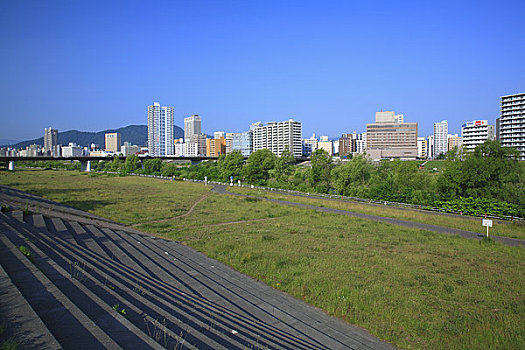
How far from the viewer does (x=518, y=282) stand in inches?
500

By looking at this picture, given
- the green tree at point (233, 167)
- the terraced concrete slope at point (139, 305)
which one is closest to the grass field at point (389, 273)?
the terraced concrete slope at point (139, 305)

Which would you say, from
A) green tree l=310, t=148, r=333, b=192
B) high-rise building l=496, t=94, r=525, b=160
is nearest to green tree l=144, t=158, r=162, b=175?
green tree l=310, t=148, r=333, b=192

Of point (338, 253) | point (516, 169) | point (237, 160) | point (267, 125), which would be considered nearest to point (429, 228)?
point (338, 253)

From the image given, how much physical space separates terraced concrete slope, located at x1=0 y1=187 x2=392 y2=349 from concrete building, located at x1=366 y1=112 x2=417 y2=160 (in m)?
140

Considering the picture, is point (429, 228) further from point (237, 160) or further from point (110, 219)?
point (237, 160)

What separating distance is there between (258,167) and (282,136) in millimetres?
91495

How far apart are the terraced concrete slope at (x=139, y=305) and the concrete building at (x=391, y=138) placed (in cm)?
13980

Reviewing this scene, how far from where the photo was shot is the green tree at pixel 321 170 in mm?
55656

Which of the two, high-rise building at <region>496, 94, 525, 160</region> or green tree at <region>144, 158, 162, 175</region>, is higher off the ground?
high-rise building at <region>496, 94, 525, 160</region>

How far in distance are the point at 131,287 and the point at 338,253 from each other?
11038 mm

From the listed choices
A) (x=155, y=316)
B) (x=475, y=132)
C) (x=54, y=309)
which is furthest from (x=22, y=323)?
(x=475, y=132)

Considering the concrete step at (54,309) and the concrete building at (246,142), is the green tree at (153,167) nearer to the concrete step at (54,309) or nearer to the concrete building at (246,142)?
the concrete building at (246,142)

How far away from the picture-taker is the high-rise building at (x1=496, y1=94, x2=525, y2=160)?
284ft

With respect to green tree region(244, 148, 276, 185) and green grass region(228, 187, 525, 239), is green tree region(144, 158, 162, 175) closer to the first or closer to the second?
green tree region(244, 148, 276, 185)
